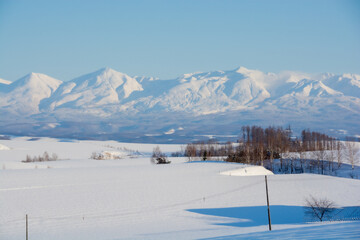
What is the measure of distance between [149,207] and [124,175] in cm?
1396

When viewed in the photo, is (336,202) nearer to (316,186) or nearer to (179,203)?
(316,186)

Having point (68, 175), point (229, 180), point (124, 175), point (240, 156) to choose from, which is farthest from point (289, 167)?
point (68, 175)

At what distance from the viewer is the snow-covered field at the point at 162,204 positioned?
94.8ft

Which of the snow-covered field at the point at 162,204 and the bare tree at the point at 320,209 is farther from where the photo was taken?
the bare tree at the point at 320,209

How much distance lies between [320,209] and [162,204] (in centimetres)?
1255

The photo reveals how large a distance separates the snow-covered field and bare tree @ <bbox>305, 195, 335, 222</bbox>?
0.68 m

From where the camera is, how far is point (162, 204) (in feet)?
124

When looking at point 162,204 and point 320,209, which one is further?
point 162,204

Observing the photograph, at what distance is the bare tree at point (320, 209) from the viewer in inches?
1305

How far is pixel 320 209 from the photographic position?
3325 centimetres

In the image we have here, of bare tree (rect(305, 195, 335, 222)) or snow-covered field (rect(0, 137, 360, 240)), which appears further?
bare tree (rect(305, 195, 335, 222))

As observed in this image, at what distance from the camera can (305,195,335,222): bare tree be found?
3315 centimetres

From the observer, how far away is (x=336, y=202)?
36719 millimetres

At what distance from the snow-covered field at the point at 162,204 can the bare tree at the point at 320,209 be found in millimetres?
681
